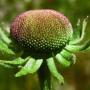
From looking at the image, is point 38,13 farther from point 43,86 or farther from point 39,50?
point 43,86

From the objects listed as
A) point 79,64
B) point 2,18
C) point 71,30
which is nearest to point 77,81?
point 79,64


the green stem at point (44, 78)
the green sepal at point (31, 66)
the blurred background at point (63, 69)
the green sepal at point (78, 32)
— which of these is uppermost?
the green sepal at point (78, 32)

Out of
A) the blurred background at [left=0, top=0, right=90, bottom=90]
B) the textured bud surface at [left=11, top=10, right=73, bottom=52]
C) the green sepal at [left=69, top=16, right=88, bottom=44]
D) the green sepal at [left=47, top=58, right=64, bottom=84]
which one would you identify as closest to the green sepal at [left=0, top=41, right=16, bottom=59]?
the textured bud surface at [left=11, top=10, right=73, bottom=52]

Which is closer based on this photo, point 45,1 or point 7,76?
point 7,76

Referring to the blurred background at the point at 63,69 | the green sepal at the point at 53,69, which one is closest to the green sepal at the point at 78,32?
the green sepal at the point at 53,69

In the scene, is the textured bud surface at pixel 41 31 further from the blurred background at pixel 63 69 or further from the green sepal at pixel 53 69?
the blurred background at pixel 63 69

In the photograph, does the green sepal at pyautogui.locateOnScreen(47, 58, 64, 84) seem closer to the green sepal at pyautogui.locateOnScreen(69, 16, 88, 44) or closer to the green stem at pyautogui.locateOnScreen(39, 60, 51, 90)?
the green stem at pyautogui.locateOnScreen(39, 60, 51, 90)
